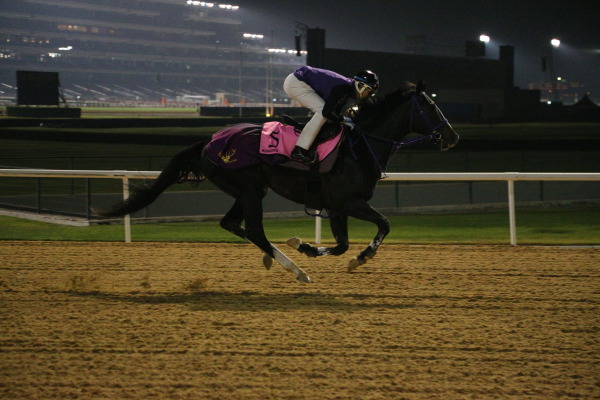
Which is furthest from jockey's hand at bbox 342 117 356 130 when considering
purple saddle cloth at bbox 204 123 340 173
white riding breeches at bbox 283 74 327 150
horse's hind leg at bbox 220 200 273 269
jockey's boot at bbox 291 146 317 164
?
horse's hind leg at bbox 220 200 273 269

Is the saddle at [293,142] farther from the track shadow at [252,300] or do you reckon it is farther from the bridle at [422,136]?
the track shadow at [252,300]

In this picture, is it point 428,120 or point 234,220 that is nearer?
point 428,120

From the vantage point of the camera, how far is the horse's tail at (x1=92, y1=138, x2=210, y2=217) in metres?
7.55

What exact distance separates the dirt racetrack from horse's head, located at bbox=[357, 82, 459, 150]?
4.57 ft

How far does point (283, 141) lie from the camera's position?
696 centimetres

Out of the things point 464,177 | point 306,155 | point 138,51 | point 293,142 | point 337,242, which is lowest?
point 337,242

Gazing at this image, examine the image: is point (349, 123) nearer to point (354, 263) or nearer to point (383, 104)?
point (383, 104)

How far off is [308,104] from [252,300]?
1.88 meters

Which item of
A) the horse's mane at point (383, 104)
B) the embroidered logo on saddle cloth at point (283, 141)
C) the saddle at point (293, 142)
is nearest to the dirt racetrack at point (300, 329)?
the saddle at point (293, 142)

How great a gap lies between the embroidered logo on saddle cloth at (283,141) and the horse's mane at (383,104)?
0.41m

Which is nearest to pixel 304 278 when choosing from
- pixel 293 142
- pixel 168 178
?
pixel 293 142

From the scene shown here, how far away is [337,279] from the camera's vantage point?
736 cm

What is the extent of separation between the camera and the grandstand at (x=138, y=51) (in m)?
85.8

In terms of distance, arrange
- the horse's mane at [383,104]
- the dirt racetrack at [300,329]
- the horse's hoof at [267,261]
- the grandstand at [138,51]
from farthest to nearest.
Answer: the grandstand at [138,51] → the horse's hoof at [267,261] → the horse's mane at [383,104] → the dirt racetrack at [300,329]
